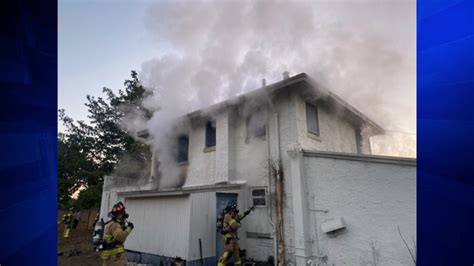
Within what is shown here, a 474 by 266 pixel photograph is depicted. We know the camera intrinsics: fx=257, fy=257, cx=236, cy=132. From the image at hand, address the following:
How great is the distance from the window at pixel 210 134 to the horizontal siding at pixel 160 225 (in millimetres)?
3171

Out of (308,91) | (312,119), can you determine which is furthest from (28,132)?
(312,119)

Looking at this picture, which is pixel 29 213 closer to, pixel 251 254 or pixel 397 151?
pixel 251 254

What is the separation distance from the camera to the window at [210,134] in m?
11.1

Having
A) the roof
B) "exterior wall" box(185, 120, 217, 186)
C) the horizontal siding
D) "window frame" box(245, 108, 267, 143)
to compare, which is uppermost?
the roof

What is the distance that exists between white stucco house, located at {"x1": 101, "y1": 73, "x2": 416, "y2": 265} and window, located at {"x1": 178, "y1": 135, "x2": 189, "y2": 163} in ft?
1.24

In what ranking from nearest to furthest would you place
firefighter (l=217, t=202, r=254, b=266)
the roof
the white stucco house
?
the white stucco house < firefighter (l=217, t=202, r=254, b=266) < the roof

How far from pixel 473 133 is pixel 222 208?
7.28 meters

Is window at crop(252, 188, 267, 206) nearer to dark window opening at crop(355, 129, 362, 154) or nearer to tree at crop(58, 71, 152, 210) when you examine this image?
dark window opening at crop(355, 129, 362, 154)

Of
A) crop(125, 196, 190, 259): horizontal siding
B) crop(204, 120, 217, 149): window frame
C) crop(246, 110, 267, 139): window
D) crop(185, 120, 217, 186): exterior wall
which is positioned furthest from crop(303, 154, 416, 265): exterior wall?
crop(204, 120, 217, 149): window frame

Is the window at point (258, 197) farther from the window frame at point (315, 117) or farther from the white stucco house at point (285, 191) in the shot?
the window frame at point (315, 117)

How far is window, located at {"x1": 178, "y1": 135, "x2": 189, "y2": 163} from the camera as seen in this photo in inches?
482

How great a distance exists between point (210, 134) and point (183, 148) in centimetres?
188

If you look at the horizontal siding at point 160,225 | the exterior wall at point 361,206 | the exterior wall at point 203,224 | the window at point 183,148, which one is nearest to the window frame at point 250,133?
the exterior wall at point 361,206

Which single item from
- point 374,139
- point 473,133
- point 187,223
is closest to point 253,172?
point 187,223
